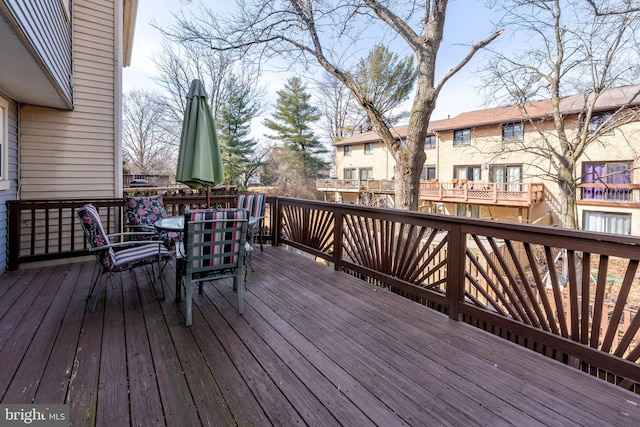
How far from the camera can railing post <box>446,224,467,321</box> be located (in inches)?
114

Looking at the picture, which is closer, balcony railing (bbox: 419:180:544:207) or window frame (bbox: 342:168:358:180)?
balcony railing (bbox: 419:180:544:207)

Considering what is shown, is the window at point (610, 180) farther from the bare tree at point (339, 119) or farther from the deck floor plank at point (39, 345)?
the deck floor plank at point (39, 345)

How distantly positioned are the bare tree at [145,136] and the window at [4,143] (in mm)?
13246

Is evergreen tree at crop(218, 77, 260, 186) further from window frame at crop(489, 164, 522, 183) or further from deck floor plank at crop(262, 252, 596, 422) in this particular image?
deck floor plank at crop(262, 252, 596, 422)

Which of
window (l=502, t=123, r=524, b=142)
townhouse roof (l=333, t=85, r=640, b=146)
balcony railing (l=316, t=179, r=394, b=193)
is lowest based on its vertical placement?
balcony railing (l=316, t=179, r=394, b=193)

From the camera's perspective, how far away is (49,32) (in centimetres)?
323

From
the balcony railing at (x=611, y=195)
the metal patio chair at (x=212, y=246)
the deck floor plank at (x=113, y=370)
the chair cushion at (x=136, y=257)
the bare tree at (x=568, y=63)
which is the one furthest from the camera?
the balcony railing at (x=611, y=195)

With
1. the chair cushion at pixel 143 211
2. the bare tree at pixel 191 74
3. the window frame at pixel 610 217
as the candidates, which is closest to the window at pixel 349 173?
the bare tree at pixel 191 74

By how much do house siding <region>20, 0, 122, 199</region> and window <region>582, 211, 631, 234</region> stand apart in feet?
53.7

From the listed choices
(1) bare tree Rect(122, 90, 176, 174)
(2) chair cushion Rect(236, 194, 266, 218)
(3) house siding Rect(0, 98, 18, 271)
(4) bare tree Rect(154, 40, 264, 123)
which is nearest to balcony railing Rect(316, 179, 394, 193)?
(4) bare tree Rect(154, 40, 264, 123)

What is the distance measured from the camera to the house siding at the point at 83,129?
16.2 feet

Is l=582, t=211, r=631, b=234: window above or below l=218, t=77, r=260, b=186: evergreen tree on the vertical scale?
below

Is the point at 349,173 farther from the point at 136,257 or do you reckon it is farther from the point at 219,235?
the point at 219,235

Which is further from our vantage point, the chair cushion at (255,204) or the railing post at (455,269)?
the chair cushion at (255,204)
